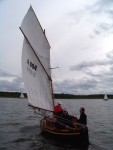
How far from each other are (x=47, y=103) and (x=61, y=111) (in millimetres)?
1760

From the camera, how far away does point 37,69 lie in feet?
89.6

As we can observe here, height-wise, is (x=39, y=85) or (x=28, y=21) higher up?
(x=28, y=21)

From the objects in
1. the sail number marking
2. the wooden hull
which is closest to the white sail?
the sail number marking

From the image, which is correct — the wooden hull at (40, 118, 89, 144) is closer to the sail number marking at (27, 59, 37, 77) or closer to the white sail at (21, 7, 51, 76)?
the sail number marking at (27, 59, 37, 77)

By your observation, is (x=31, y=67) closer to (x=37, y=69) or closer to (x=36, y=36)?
(x=37, y=69)

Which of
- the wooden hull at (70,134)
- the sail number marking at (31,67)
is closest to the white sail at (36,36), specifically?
the sail number marking at (31,67)

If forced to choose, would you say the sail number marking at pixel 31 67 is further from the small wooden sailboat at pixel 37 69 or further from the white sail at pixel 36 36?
the white sail at pixel 36 36

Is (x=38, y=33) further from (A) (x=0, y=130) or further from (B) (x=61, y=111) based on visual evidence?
(A) (x=0, y=130)

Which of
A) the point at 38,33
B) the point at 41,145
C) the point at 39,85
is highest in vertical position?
the point at 38,33

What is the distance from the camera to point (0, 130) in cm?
3120

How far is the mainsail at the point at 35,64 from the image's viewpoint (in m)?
26.4

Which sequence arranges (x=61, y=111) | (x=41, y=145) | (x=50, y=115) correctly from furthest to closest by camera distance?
(x=50, y=115), (x=61, y=111), (x=41, y=145)

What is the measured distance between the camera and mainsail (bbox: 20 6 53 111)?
86.5ft

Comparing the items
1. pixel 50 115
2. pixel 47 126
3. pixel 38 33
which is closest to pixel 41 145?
pixel 47 126
